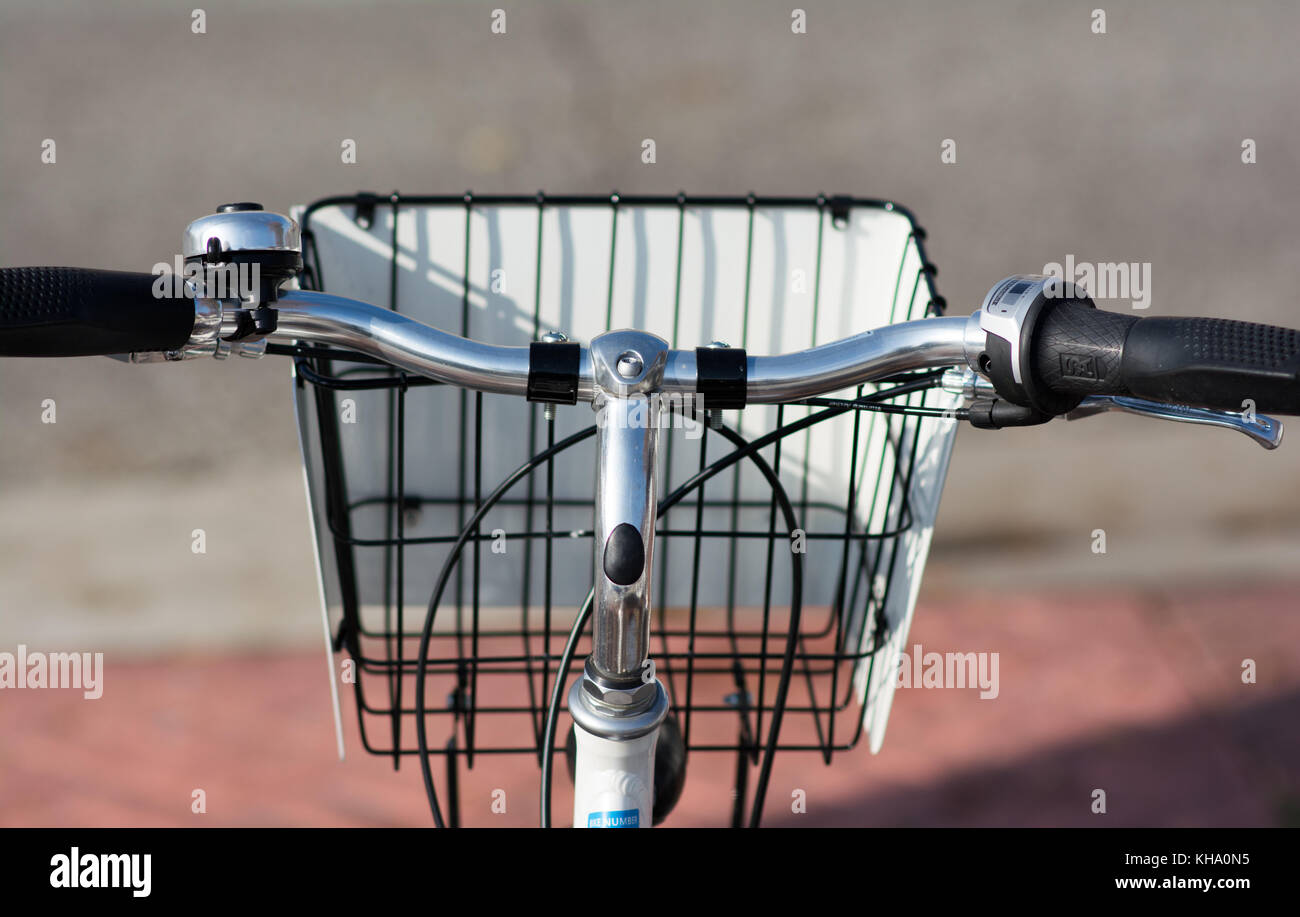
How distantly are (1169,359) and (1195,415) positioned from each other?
0.13 m

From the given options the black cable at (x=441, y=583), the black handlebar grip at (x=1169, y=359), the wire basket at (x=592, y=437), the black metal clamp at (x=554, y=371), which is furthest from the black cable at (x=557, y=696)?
the black handlebar grip at (x=1169, y=359)

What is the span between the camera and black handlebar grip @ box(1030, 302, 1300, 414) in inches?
31.5

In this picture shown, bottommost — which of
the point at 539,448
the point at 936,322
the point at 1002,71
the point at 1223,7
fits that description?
the point at 539,448

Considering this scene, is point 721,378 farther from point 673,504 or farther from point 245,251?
point 245,251

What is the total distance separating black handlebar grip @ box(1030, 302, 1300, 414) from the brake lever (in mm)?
40

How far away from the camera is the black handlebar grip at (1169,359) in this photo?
799 mm

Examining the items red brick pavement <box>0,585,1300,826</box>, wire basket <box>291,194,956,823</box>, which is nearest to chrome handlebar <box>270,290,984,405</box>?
wire basket <box>291,194,956,823</box>

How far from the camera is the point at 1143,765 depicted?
2643 millimetres

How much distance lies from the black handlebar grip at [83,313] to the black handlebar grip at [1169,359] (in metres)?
0.65

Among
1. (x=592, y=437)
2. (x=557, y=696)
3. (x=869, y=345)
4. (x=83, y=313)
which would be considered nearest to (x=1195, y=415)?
(x=869, y=345)

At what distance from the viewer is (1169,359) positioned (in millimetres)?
824
